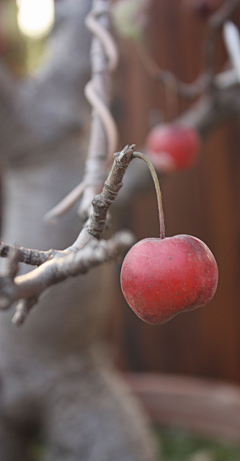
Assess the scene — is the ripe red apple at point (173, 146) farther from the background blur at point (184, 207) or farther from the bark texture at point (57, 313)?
the background blur at point (184, 207)

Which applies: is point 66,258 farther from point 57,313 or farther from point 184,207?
point 184,207

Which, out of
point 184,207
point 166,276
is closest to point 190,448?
point 184,207

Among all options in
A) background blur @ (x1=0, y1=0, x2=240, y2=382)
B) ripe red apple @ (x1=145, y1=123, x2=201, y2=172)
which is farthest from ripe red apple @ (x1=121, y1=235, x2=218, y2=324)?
background blur @ (x1=0, y1=0, x2=240, y2=382)

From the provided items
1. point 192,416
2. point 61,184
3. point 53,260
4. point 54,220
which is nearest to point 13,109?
point 61,184

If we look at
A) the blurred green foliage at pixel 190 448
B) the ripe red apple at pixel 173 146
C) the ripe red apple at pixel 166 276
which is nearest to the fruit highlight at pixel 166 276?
the ripe red apple at pixel 166 276

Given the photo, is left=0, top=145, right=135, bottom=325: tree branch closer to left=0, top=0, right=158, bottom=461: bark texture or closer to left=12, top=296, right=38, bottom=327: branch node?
left=12, top=296, right=38, bottom=327: branch node
